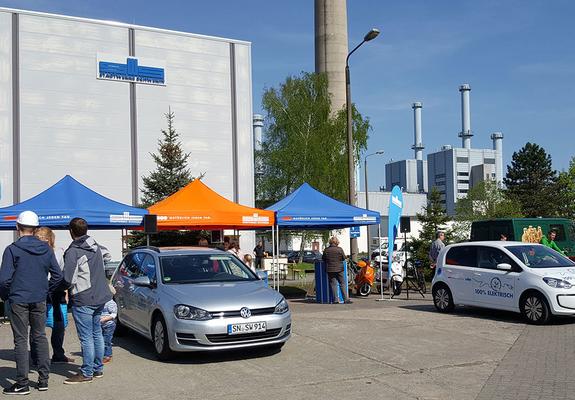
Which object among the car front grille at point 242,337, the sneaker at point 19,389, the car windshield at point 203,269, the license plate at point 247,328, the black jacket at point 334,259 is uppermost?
the car windshield at point 203,269

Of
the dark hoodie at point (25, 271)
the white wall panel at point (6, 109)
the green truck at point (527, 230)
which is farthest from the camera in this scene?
the white wall panel at point (6, 109)

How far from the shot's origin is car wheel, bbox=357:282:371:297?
1825 cm

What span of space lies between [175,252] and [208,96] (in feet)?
91.5

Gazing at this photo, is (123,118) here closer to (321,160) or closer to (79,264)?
(321,160)

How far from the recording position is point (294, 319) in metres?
13.0

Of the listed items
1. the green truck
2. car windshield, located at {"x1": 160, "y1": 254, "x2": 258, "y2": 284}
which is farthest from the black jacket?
the green truck

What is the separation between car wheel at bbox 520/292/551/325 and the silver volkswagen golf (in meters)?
5.44

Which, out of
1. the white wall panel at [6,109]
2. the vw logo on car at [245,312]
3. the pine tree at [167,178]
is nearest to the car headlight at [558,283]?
the vw logo on car at [245,312]

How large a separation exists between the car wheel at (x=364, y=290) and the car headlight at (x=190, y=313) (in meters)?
10.6

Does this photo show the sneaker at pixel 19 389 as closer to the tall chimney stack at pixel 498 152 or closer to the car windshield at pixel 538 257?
the car windshield at pixel 538 257

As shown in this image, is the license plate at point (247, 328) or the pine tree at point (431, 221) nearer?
the license plate at point (247, 328)

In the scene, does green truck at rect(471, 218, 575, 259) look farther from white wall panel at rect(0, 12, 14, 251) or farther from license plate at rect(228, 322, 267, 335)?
white wall panel at rect(0, 12, 14, 251)

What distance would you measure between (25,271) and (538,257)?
9.84 m

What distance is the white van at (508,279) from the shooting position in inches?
457
